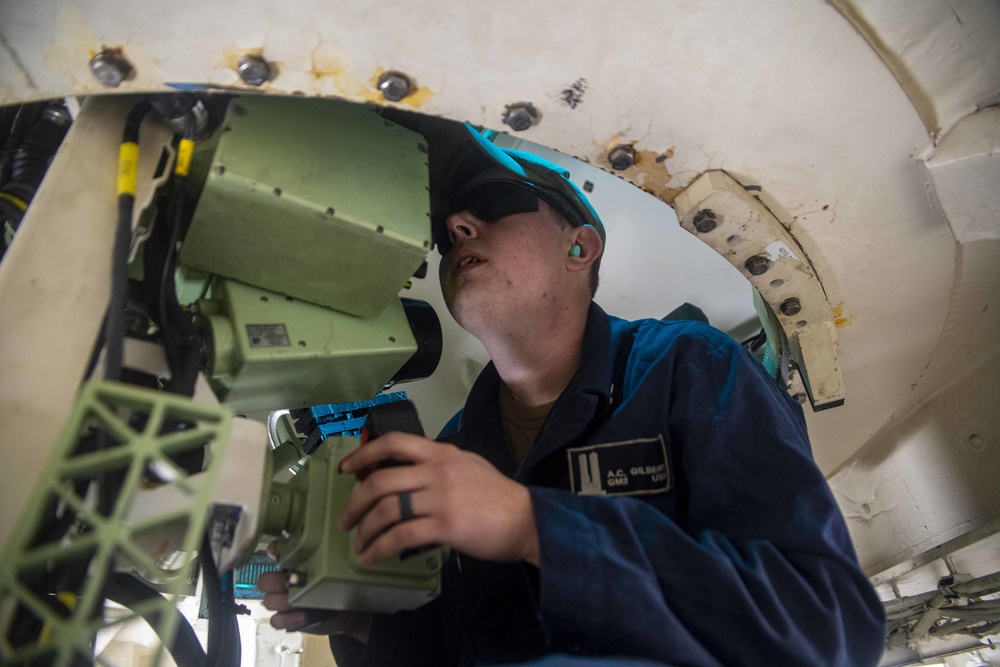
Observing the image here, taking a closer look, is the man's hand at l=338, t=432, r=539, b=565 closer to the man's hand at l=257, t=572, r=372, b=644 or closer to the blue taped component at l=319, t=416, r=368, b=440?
the man's hand at l=257, t=572, r=372, b=644

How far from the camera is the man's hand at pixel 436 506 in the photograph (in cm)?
73

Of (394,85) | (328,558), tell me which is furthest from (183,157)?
(328,558)

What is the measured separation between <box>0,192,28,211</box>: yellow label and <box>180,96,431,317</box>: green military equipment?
8.0 inches

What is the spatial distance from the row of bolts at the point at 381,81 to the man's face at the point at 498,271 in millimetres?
388

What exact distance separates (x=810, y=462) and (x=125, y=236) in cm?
93

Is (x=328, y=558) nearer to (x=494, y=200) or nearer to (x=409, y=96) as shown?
(x=409, y=96)

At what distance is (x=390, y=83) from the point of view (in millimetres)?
834

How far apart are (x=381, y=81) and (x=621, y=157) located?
1.29 ft

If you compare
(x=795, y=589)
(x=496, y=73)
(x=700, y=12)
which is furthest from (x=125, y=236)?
(x=795, y=589)

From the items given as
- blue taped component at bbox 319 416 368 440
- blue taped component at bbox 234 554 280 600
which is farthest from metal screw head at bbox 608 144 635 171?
blue taped component at bbox 234 554 280 600

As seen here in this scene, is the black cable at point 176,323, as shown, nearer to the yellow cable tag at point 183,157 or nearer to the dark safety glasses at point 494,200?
the yellow cable tag at point 183,157

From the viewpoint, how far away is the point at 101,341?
27.7 inches

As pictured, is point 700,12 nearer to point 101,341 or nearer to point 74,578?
point 101,341

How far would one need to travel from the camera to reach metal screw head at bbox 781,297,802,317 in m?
1.24
